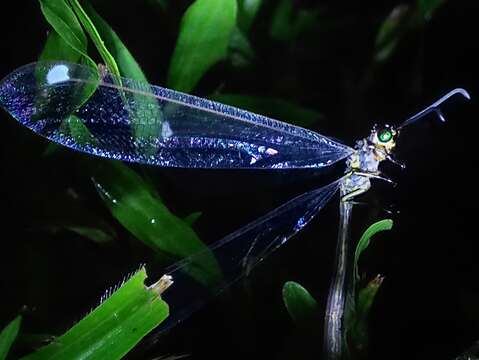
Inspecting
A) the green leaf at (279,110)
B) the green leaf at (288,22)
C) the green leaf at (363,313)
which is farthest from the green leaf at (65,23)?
the green leaf at (288,22)

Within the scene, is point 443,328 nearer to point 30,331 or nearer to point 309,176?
point 309,176

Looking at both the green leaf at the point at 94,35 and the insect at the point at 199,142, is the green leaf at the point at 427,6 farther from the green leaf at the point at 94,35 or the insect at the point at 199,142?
the green leaf at the point at 94,35

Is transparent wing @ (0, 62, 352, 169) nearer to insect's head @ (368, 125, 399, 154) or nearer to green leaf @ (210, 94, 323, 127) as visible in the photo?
insect's head @ (368, 125, 399, 154)

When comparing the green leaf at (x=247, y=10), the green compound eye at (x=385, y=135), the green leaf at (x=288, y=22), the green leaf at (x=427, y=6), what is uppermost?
the green leaf at (x=288, y=22)

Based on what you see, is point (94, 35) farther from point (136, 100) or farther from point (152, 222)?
point (152, 222)

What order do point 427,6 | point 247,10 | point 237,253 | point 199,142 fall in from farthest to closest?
1. point 427,6
2. point 247,10
3. point 237,253
4. point 199,142

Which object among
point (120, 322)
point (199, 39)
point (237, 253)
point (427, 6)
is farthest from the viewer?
point (427, 6)

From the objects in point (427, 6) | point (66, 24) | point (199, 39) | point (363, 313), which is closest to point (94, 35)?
point (66, 24)
